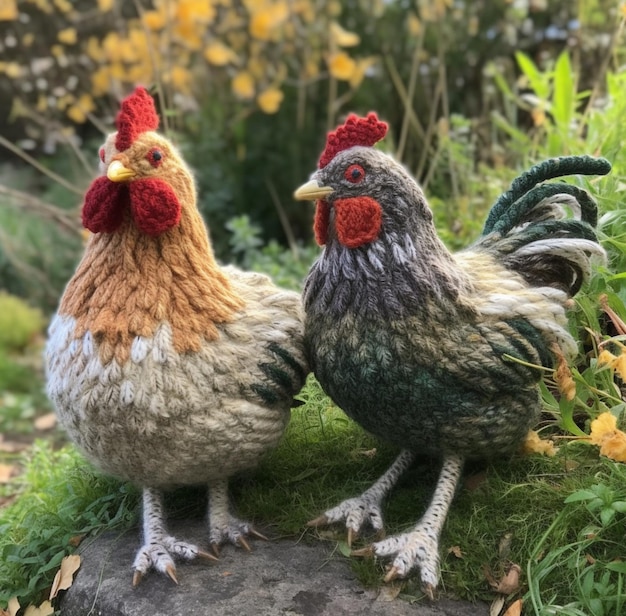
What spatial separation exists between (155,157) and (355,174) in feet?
1.40

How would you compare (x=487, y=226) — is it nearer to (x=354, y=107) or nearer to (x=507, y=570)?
(x=507, y=570)

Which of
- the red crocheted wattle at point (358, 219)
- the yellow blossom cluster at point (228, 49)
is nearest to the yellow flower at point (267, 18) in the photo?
the yellow blossom cluster at point (228, 49)

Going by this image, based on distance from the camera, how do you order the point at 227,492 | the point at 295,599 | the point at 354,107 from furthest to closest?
the point at 354,107 → the point at 227,492 → the point at 295,599

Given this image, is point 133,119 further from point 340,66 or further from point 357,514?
point 340,66

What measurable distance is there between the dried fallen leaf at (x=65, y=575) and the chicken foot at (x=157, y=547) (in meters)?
0.20

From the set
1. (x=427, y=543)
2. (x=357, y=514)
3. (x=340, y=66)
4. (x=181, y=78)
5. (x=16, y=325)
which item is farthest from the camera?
(x=16, y=325)

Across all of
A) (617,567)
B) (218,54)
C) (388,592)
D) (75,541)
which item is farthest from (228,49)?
(617,567)

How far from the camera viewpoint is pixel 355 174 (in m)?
1.55

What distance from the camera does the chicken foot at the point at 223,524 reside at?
5.60 ft

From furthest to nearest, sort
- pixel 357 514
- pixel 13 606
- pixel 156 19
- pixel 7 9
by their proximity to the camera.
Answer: pixel 7 9
pixel 156 19
pixel 13 606
pixel 357 514

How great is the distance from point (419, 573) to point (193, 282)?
31.2 inches

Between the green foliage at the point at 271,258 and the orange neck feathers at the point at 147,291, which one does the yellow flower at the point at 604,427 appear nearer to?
the orange neck feathers at the point at 147,291

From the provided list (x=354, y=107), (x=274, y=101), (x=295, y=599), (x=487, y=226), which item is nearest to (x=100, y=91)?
(x=274, y=101)

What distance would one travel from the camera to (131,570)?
1683 mm
